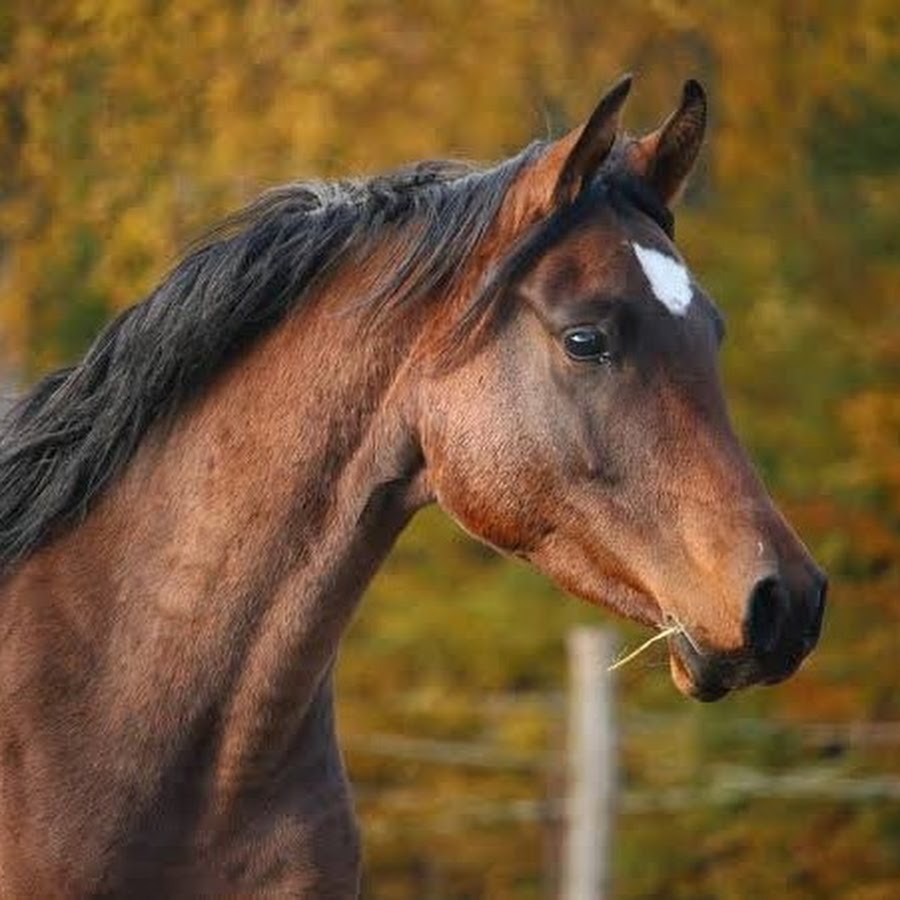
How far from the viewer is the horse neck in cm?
436

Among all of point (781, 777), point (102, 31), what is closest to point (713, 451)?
point (102, 31)

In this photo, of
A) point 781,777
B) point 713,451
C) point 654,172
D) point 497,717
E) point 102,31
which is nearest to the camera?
point 713,451

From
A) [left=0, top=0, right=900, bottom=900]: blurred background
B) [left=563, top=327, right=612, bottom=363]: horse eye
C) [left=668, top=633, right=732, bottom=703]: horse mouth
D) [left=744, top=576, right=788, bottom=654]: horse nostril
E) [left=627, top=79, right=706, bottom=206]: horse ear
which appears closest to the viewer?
[left=744, top=576, right=788, bottom=654]: horse nostril

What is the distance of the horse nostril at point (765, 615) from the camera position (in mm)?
3848

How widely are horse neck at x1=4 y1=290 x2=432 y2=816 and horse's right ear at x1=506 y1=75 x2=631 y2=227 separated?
1.11 feet

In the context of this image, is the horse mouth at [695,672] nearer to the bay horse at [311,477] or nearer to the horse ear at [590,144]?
the bay horse at [311,477]

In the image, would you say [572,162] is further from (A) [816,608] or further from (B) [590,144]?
(A) [816,608]

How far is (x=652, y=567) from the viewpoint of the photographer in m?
4.07

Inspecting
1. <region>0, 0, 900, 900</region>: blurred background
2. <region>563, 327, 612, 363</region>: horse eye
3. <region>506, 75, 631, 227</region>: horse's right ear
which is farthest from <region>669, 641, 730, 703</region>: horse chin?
<region>0, 0, 900, 900</region>: blurred background

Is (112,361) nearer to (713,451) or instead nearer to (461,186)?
(461,186)

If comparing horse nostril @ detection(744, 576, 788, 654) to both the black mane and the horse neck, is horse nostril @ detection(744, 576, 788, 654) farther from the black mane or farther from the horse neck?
the black mane

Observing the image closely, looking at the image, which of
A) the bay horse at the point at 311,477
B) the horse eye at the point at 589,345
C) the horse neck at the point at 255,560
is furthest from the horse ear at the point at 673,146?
the horse neck at the point at 255,560

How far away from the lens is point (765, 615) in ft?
12.7

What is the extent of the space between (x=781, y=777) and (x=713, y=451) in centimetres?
618
